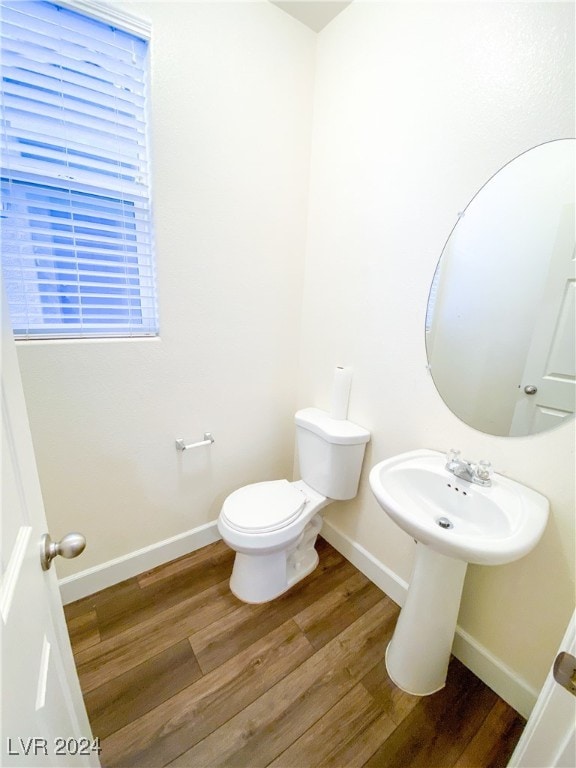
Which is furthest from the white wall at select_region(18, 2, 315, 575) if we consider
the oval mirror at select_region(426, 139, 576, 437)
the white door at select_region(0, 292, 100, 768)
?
the oval mirror at select_region(426, 139, 576, 437)

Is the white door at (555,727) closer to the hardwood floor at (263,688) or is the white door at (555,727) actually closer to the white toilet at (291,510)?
the hardwood floor at (263,688)

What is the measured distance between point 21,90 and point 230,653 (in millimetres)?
2143

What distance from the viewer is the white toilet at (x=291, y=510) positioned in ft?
4.55

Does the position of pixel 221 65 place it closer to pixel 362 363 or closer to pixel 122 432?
pixel 362 363

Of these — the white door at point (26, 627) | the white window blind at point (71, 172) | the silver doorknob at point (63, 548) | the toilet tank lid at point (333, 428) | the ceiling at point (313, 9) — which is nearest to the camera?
the white door at point (26, 627)

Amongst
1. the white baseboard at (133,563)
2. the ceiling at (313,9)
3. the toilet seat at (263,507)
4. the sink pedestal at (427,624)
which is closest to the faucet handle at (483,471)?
the sink pedestal at (427,624)

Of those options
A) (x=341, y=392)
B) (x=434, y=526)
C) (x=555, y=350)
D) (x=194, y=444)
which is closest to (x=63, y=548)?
(x=434, y=526)

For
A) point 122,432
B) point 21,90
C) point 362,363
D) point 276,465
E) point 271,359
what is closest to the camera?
point 21,90

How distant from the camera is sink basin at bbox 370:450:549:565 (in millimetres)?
839

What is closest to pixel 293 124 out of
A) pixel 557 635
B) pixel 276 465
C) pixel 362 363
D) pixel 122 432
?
pixel 362 363

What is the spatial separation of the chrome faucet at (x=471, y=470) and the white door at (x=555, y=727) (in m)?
0.54

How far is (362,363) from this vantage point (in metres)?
1.54

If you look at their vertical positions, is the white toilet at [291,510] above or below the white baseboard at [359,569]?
above

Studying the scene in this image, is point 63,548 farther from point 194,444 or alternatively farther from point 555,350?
point 555,350
